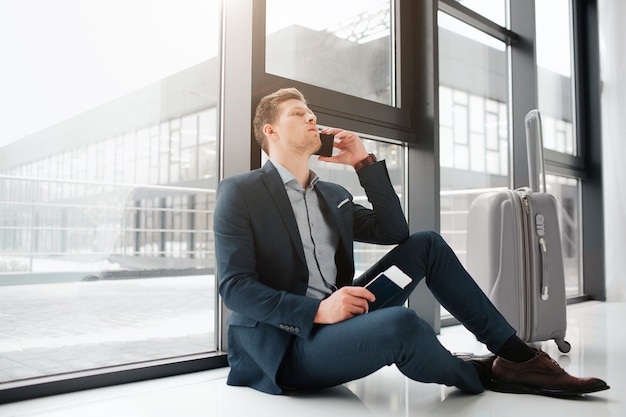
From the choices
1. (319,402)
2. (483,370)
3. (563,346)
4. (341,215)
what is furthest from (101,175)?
(563,346)

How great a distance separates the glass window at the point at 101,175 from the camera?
1.70 meters

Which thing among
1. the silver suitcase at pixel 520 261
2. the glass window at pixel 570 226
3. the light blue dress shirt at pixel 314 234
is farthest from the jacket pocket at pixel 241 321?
the glass window at pixel 570 226

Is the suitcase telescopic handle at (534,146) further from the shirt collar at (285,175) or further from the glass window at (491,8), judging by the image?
the shirt collar at (285,175)

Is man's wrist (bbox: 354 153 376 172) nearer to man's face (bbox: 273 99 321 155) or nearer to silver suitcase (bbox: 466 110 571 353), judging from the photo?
man's face (bbox: 273 99 321 155)

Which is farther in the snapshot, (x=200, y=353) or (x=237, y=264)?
(x=200, y=353)

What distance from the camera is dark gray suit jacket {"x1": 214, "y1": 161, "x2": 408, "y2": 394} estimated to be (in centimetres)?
143

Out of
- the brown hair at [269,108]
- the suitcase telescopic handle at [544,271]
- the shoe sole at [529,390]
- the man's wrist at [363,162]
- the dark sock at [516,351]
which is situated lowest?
the shoe sole at [529,390]

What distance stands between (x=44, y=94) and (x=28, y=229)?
0.43m

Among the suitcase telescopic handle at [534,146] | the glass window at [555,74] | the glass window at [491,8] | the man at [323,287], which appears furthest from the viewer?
the glass window at [555,74]

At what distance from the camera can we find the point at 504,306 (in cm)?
208

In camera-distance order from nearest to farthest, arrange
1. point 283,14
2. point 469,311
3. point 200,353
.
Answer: point 469,311, point 200,353, point 283,14

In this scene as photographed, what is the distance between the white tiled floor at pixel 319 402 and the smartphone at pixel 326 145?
0.76 m

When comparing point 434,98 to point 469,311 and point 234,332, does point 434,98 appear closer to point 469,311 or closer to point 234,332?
point 469,311

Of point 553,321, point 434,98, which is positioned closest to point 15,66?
point 434,98
